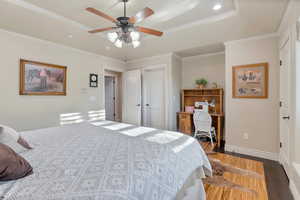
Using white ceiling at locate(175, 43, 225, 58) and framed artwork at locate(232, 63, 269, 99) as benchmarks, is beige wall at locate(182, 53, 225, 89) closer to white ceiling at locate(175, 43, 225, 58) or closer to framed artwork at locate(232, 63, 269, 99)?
white ceiling at locate(175, 43, 225, 58)

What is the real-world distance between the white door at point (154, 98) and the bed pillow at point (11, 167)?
3.65 metres

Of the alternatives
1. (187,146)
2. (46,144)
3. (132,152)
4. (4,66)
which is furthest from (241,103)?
(4,66)

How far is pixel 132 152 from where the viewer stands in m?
1.26

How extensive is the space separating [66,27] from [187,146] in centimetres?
280

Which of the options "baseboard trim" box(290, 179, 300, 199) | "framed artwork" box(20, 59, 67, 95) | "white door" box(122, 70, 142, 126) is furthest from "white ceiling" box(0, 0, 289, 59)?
"baseboard trim" box(290, 179, 300, 199)

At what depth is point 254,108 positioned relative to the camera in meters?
2.99

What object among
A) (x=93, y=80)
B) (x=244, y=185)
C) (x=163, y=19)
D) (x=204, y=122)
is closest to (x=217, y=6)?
(x=163, y=19)

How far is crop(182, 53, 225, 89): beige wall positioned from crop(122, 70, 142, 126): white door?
1.48m

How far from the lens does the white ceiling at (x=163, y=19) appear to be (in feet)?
6.68

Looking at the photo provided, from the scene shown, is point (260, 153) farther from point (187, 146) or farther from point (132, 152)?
point (132, 152)

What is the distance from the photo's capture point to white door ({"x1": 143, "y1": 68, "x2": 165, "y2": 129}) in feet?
14.5

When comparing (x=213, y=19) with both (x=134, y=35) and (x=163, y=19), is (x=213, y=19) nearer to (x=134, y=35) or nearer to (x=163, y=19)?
(x=163, y=19)

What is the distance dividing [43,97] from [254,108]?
176 inches

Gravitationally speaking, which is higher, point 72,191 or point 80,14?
point 80,14
